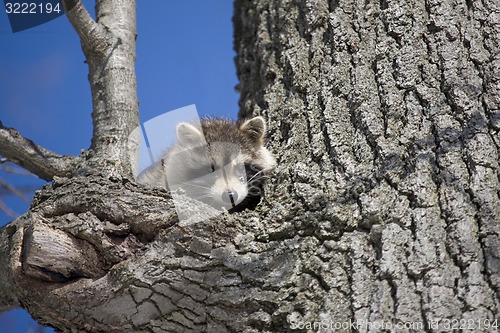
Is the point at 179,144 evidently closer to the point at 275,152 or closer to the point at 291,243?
the point at 275,152

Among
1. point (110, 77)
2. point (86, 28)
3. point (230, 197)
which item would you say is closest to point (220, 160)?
point (230, 197)

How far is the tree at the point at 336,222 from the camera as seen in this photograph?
2174mm

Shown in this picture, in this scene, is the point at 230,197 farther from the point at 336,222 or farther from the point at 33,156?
the point at 336,222

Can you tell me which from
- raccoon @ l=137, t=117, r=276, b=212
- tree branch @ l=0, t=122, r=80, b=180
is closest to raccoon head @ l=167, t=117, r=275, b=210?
raccoon @ l=137, t=117, r=276, b=212

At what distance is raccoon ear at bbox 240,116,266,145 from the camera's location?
3596 millimetres

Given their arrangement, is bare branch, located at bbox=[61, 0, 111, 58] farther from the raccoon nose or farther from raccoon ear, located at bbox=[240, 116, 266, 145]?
the raccoon nose

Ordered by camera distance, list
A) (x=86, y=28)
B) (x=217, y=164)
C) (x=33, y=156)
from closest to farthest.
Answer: (x=33, y=156), (x=86, y=28), (x=217, y=164)

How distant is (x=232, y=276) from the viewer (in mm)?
2352

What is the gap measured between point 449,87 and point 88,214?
1508 millimetres

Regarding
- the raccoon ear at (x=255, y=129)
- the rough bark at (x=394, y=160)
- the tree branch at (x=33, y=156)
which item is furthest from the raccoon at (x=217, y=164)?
the tree branch at (x=33, y=156)

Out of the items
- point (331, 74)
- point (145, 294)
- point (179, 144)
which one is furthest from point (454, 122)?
point (179, 144)

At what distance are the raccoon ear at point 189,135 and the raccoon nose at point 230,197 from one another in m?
0.59

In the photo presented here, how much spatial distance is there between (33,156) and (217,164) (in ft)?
4.25

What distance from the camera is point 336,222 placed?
2400 millimetres
